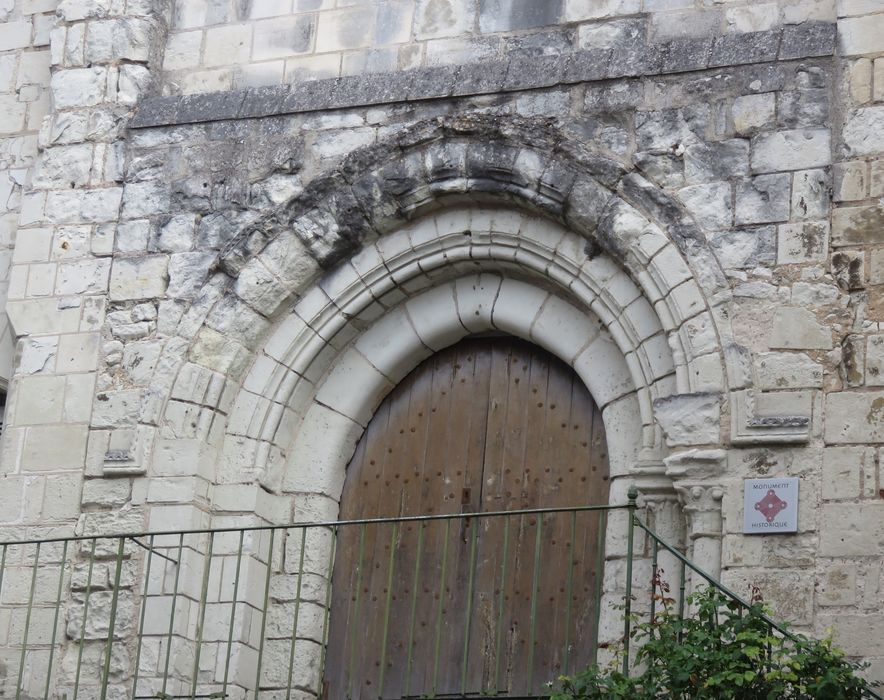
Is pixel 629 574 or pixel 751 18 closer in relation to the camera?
pixel 629 574

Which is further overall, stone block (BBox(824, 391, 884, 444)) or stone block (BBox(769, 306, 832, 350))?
stone block (BBox(769, 306, 832, 350))

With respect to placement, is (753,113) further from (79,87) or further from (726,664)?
(79,87)

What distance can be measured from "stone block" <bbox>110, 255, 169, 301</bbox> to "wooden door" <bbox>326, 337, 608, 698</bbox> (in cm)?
124

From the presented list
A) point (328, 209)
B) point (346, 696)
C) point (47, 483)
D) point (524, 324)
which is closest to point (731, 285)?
point (524, 324)

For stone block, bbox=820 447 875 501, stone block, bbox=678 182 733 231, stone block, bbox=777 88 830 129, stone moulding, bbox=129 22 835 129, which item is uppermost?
stone moulding, bbox=129 22 835 129

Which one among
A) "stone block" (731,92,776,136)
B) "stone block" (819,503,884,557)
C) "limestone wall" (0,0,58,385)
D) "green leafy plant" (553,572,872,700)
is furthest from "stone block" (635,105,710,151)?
"limestone wall" (0,0,58,385)

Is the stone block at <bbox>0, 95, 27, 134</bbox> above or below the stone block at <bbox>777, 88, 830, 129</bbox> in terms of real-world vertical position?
above

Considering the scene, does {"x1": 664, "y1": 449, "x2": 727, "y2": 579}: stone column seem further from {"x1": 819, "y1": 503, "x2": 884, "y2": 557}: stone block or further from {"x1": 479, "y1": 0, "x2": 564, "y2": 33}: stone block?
{"x1": 479, "y1": 0, "x2": 564, "y2": 33}: stone block

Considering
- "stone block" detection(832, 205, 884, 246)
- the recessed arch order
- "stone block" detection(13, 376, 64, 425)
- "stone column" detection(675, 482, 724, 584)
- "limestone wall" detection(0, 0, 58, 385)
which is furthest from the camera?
"limestone wall" detection(0, 0, 58, 385)

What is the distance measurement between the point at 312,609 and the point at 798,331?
2556 mm

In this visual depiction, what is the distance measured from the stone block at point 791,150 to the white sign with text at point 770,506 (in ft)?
4.63

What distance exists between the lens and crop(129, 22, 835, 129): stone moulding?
7.90 m

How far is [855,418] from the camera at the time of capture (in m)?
7.23

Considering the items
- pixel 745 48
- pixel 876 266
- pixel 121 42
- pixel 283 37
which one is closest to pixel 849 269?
pixel 876 266
